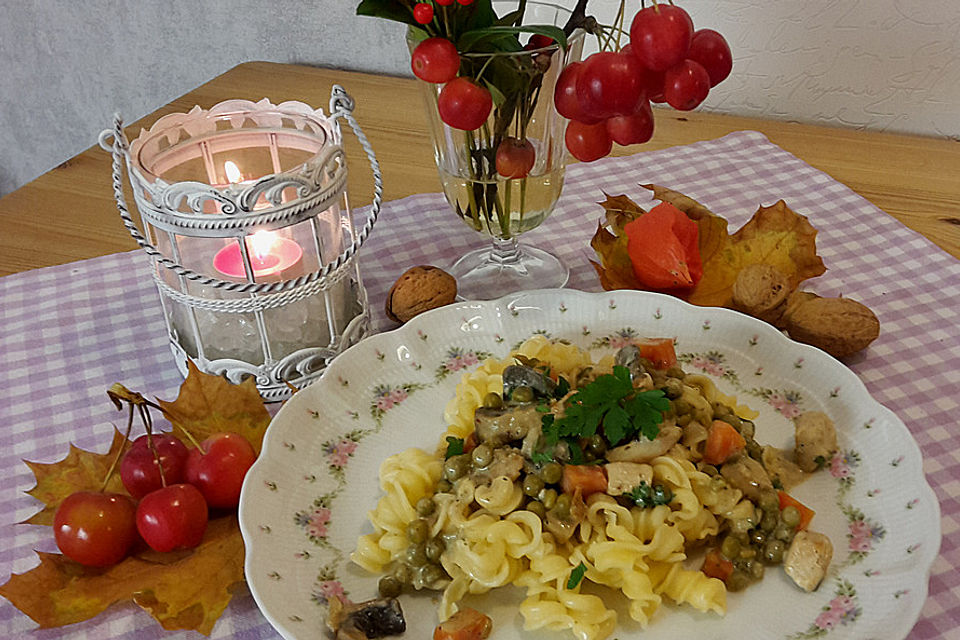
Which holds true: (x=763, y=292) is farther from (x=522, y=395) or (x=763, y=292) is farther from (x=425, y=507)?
(x=425, y=507)

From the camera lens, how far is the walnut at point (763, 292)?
118 centimetres

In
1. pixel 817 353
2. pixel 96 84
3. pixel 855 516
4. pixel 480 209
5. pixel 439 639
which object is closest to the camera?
pixel 439 639

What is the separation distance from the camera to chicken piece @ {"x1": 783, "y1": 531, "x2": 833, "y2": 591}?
83 cm

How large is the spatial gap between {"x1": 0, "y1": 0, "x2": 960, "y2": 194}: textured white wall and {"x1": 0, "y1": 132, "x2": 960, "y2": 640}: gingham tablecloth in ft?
0.70

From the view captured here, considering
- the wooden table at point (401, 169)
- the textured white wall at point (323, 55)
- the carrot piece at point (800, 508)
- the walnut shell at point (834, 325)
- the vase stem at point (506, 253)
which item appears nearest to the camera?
the carrot piece at point (800, 508)

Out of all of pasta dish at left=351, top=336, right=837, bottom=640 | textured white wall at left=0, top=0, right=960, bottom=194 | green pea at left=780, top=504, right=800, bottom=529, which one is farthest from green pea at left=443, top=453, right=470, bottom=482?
textured white wall at left=0, top=0, right=960, bottom=194

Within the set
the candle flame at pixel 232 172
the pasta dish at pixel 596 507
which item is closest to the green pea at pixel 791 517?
the pasta dish at pixel 596 507

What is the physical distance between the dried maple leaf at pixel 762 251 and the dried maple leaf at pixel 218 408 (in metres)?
0.61

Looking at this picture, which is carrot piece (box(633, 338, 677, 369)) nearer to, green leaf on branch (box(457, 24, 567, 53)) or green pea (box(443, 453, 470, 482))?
green pea (box(443, 453, 470, 482))

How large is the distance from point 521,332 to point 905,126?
1.15 m

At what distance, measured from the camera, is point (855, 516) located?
0.91m

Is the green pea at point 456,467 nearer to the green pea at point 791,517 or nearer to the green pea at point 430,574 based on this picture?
the green pea at point 430,574

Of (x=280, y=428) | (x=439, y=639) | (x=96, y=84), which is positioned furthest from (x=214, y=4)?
(x=439, y=639)

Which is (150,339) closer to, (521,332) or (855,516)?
(521,332)
